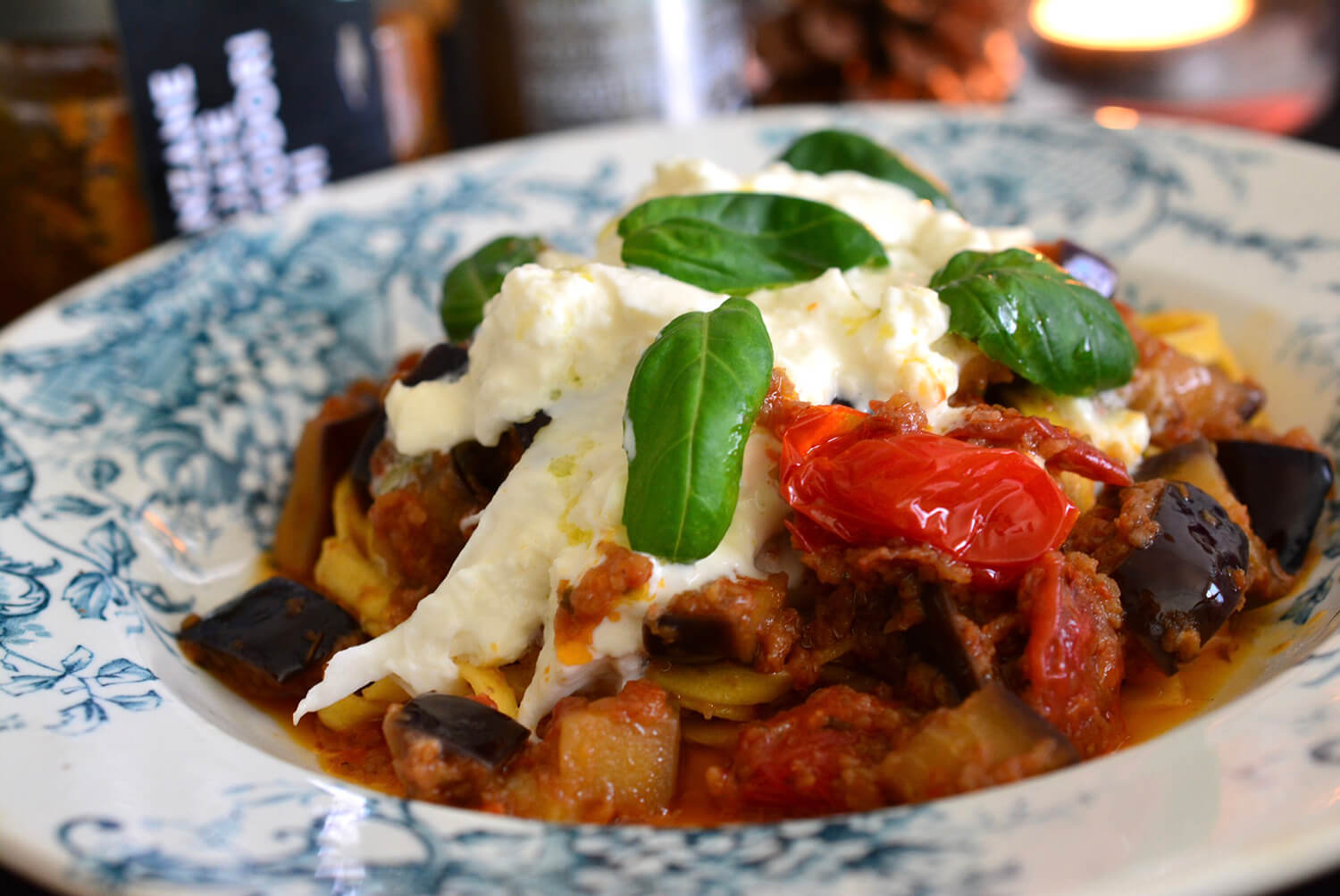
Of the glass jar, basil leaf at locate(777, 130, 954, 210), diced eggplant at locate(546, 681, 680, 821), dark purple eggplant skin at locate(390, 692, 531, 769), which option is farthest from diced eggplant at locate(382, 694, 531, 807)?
the glass jar

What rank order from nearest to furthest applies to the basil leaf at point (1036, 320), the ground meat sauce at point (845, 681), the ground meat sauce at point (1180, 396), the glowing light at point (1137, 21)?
the ground meat sauce at point (845, 681), the basil leaf at point (1036, 320), the ground meat sauce at point (1180, 396), the glowing light at point (1137, 21)

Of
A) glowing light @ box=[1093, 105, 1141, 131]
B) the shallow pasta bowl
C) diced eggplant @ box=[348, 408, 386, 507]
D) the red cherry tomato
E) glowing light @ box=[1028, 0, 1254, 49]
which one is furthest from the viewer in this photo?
glowing light @ box=[1028, 0, 1254, 49]

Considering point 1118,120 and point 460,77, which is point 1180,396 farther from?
point 460,77

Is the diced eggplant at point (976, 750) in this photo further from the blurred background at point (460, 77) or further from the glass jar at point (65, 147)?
the glass jar at point (65, 147)

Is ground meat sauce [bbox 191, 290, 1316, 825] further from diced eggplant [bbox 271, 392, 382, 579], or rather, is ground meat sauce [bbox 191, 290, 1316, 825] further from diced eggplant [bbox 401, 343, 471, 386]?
diced eggplant [bbox 271, 392, 382, 579]

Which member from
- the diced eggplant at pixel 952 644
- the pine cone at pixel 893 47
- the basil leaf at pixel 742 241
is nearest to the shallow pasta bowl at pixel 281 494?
the diced eggplant at pixel 952 644

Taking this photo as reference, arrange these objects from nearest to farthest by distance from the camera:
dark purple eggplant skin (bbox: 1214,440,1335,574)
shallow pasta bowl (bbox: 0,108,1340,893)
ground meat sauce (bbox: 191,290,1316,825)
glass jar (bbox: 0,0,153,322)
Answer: shallow pasta bowl (bbox: 0,108,1340,893)
ground meat sauce (bbox: 191,290,1316,825)
dark purple eggplant skin (bbox: 1214,440,1335,574)
glass jar (bbox: 0,0,153,322)
